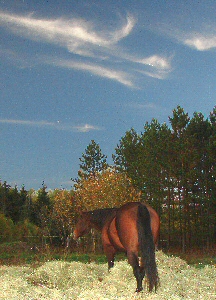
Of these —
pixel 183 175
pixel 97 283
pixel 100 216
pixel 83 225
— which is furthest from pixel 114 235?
pixel 183 175

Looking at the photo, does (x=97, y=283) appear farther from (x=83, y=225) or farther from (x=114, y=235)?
(x=83, y=225)

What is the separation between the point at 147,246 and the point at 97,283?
1187 mm

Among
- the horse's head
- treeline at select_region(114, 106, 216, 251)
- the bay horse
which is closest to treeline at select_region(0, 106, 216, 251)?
treeline at select_region(114, 106, 216, 251)

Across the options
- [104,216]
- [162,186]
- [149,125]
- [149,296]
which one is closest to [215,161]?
[162,186]

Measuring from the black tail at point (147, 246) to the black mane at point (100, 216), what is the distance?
2035mm

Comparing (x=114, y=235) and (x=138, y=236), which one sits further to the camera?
(x=114, y=235)

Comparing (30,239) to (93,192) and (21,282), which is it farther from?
(21,282)

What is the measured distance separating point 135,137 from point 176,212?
874cm

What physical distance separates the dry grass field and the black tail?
0.70 ft

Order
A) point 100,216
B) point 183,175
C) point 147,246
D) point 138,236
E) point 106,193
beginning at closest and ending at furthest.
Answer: point 147,246 → point 138,236 → point 100,216 → point 106,193 → point 183,175

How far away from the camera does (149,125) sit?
98.0 feet

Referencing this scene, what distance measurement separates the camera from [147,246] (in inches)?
222

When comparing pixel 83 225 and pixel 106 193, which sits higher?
pixel 106 193

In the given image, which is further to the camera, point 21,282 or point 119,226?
point 119,226
